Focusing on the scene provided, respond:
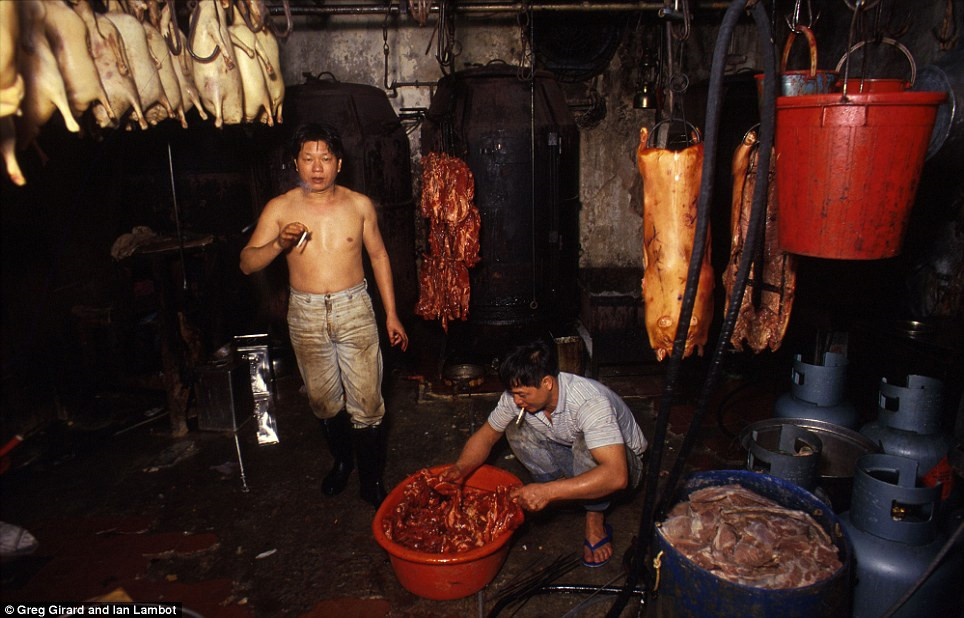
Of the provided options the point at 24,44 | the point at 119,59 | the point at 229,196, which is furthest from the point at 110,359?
the point at 24,44

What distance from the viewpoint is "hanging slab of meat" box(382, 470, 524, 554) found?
345 cm

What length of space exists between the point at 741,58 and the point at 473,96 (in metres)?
4.37

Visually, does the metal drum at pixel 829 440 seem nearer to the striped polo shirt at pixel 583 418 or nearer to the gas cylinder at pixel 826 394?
the gas cylinder at pixel 826 394

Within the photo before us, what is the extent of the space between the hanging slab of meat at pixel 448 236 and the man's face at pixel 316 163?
1.64 meters

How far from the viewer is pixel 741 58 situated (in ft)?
26.3

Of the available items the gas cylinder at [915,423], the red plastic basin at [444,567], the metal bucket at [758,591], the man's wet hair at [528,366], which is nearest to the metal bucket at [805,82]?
the man's wet hair at [528,366]

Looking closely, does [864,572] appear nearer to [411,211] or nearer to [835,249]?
[835,249]

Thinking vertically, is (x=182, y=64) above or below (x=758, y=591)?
above

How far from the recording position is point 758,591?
2.36 metres

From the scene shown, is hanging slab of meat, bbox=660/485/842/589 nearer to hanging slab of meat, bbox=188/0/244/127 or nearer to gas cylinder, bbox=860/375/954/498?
gas cylinder, bbox=860/375/954/498

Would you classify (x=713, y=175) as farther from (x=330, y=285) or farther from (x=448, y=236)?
(x=448, y=236)

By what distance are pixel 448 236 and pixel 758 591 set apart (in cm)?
416

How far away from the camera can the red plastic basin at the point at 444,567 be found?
322 centimetres

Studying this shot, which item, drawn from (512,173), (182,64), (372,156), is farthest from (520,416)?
(372,156)
